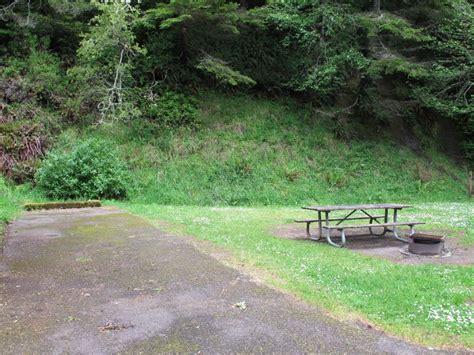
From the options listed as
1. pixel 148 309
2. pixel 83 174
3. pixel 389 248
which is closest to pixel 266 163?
pixel 83 174

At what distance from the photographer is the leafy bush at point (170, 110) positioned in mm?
17891

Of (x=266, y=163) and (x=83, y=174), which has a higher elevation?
(x=266, y=163)

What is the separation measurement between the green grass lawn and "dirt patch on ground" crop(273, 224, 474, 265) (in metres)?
0.34

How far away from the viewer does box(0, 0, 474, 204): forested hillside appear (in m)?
16.0

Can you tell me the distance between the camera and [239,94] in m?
20.6

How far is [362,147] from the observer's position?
19.6m

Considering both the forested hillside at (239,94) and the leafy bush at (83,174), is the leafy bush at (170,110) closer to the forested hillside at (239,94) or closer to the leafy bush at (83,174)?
the forested hillside at (239,94)

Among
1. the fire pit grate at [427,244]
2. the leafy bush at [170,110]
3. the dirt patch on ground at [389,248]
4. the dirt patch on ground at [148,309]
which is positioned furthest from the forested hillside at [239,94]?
the fire pit grate at [427,244]

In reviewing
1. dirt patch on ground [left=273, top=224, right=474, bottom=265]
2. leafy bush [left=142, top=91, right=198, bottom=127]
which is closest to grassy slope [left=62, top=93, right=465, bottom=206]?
leafy bush [left=142, top=91, right=198, bottom=127]

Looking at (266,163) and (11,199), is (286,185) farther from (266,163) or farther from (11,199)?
(11,199)

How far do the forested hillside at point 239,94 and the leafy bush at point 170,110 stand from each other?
0.20ft

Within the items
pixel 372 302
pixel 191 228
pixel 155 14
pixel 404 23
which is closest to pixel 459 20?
pixel 404 23

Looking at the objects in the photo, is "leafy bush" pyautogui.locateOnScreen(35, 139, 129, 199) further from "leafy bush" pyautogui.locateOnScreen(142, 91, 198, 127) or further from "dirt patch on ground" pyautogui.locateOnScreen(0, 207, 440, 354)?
"dirt patch on ground" pyautogui.locateOnScreen(0, 207, 440, 354)

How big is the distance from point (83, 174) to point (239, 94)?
30.3 feet
